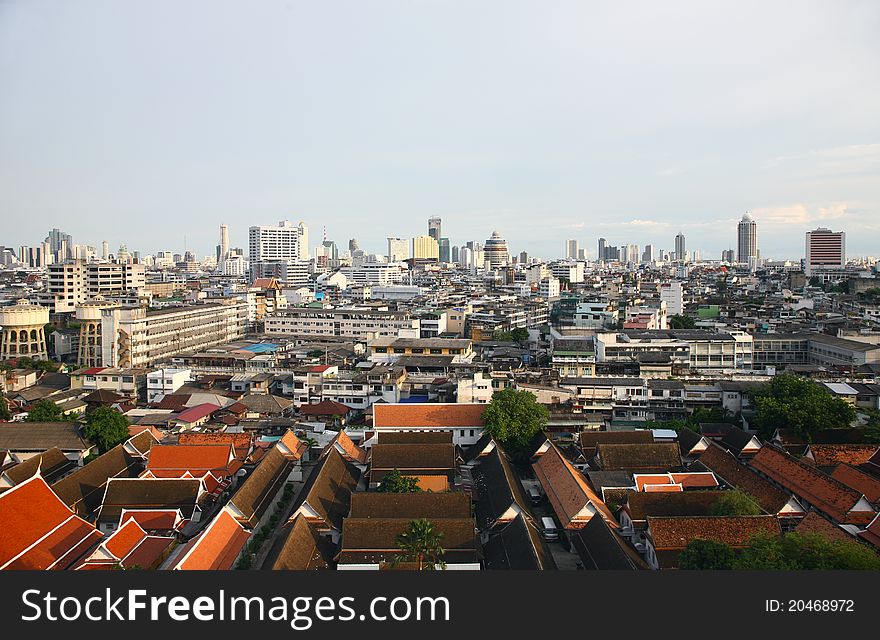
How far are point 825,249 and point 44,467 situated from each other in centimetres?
4721

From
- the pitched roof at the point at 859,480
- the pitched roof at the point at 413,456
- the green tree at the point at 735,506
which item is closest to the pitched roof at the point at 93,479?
the pitched roof at the point at 413,456

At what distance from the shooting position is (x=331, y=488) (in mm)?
7773

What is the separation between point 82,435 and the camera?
9930 mm

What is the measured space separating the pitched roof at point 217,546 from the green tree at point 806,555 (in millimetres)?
4180

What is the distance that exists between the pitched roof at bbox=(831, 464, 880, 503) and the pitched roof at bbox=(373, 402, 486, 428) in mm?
4484

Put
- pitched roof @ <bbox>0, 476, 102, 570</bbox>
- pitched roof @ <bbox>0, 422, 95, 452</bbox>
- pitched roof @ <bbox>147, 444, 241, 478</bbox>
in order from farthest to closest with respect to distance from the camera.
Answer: pitched roof @ <bbox>0, 422, 95, 452</bbox>
pitched roof @ <bbox>147, 444, 241, 478</bbox>
pitched roof @ <bbox>0, 476, 102, 570</bbox>

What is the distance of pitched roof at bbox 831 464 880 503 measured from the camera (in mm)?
7051

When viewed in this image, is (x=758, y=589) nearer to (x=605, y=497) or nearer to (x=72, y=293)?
(x=605, y=497)

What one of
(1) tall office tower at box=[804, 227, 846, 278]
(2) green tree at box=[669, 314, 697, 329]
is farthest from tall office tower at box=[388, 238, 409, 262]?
(2) green tree at box=[669, 314, 697, 329]

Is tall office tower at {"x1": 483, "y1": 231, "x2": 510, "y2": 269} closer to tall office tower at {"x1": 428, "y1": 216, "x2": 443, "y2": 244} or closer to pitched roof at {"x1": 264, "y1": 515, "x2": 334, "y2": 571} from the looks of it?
tall office tower at {"x1": 428, "y1": 216, "x2": 443, "y2": 244}

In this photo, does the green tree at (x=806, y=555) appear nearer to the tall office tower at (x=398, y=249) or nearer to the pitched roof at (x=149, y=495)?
the pitched roof at (x=149, y=495)

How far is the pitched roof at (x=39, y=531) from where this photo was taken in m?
6.12

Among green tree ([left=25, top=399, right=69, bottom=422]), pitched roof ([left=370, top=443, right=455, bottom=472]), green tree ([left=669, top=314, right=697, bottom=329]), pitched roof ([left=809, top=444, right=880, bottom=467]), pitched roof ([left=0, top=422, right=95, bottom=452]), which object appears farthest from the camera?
green tree ([left=669, top=314, right=697, bottom=329])

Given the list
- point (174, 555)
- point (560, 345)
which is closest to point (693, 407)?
point (560, 345)
